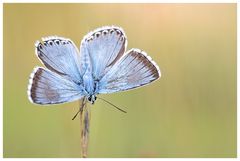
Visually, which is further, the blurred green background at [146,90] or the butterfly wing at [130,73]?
the blurred green background at [146,90]

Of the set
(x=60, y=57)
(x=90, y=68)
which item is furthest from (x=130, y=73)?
(x=60, y=57)

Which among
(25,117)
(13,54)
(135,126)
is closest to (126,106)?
(135,126)

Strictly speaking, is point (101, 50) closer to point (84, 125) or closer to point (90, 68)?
point (90, 68)

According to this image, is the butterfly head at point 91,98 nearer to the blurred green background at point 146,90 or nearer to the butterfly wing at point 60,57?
the butterfly wing at point 60,57

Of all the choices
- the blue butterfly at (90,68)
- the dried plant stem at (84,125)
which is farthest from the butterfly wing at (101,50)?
the dried plant stem at (84,125)

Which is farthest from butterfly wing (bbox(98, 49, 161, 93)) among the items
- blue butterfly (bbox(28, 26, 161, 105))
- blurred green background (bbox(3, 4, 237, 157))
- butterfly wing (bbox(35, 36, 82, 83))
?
blurred green background (bbox(3, 4, 237, 157))

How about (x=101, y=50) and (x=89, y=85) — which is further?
(x=101, y=50)
